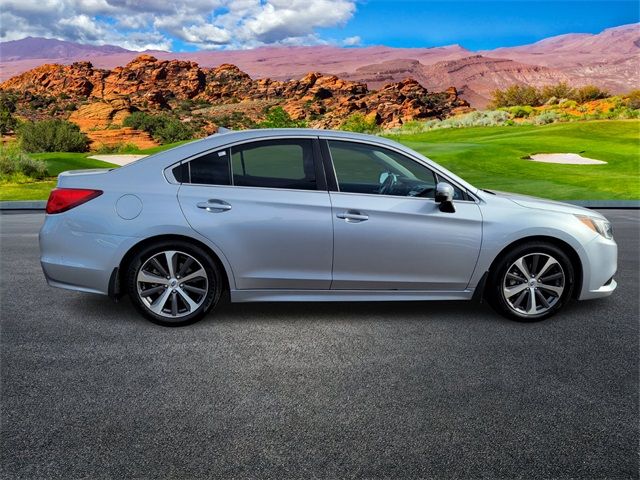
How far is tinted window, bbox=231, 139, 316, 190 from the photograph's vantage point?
5.42 m

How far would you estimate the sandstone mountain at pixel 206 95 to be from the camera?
260ft

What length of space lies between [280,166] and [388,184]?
98 cm

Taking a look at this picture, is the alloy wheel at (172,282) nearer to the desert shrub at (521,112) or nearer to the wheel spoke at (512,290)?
the wheel spoke at (512,290)

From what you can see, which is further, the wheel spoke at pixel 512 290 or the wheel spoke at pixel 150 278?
the wheel spoke at pixel 512 290

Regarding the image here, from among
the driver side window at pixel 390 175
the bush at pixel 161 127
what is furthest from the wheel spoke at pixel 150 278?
the bush at pixel 161 127

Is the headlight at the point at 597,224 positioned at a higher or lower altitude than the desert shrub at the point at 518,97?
lower

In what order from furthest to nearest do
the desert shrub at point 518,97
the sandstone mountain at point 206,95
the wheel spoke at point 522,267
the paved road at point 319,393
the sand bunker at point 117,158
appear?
1. the sandstone mountain at point 206,95
2. the desert shrub at point 518,97
3. the sand bunker at point 117,158
4. the wheel spoke at point 522,267
5. the paved road at point 319,393

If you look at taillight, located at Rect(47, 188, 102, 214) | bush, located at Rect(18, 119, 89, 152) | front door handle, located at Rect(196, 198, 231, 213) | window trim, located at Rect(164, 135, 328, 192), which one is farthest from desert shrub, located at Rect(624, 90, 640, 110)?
taillight, located at Rect(47, 188, 102, 214)

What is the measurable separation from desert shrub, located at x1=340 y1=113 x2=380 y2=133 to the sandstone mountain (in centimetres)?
798

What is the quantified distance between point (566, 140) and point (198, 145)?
29.1 metres

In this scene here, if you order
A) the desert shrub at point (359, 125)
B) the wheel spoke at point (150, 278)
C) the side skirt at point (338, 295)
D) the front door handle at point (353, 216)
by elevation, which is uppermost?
the desert shrub at point (359, 125)

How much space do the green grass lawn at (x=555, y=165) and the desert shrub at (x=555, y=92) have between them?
3544cm

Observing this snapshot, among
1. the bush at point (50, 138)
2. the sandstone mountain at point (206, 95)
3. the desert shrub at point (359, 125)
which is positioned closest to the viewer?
the bush at point (50, 138)

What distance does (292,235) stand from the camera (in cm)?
527
